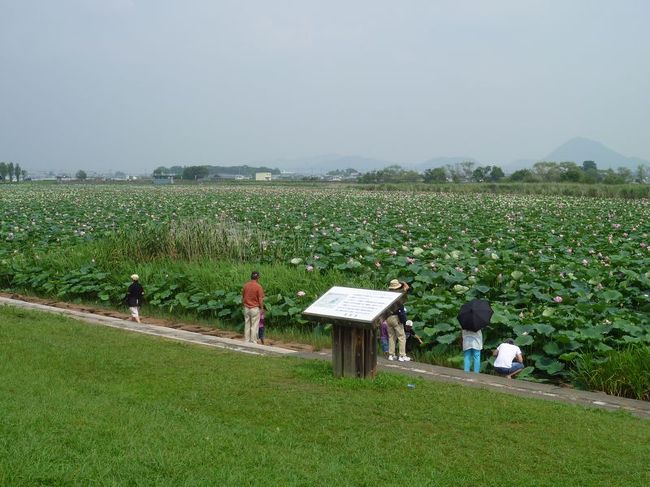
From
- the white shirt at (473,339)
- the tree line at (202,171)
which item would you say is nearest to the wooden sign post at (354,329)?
the white shirt at (473,339)

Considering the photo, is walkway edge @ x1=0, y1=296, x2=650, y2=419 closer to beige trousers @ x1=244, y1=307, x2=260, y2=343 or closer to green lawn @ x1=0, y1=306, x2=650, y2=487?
green lawn @ x1=0, y1=306, x2=650, y2=487

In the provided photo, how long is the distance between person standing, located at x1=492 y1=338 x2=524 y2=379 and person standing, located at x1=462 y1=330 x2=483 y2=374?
0.27 meters

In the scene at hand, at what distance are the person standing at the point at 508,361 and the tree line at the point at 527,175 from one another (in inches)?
2602

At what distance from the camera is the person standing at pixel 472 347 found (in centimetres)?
935

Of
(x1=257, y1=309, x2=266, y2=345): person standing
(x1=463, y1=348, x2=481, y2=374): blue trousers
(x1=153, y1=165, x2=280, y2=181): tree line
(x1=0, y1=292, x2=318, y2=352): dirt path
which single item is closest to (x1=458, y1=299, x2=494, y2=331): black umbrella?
(x1=463, y1=348, x2=481, y2=374): blue trousers

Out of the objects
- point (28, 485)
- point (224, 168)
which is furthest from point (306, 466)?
point (224, 168)

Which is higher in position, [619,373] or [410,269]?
[410,269]

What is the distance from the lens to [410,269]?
14555mm

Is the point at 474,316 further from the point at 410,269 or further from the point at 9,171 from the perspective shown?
the point at 9,171

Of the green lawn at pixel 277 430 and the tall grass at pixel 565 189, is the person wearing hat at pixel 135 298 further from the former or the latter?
the tall grass at pixel 565 189

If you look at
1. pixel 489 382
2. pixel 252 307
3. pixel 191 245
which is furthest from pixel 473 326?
pixel 191 245

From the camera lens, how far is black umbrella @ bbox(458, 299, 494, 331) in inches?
362

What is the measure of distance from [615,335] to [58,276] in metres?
12.3

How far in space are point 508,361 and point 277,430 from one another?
436cm
